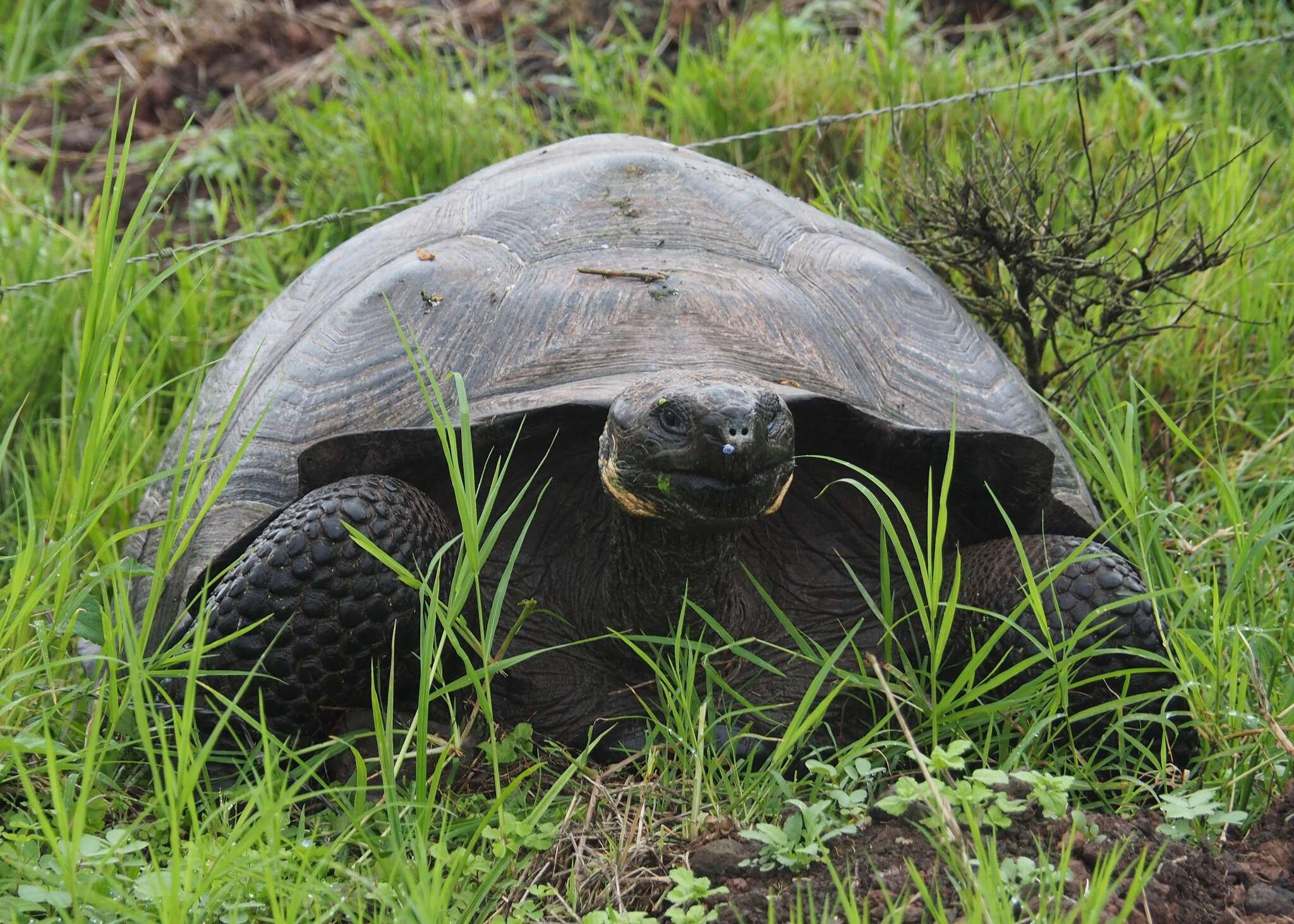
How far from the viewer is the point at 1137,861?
191cm

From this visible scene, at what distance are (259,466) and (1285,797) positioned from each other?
195 centimetres

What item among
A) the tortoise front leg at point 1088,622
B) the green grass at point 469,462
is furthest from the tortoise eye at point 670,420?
the tortoise front leg at point 1088,622

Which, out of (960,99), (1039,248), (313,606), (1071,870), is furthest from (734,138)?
(1071,870)

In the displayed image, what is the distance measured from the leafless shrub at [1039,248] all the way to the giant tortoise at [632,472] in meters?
0.54

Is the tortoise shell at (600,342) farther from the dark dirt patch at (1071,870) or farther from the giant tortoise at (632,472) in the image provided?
the dark dirt patch at (1071,870)

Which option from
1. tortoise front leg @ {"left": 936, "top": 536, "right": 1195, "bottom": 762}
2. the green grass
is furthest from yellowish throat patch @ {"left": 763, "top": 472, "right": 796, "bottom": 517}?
tortoise front leg @ {"left": 936, "top": 536, "right": 1195, "bottom": 762}

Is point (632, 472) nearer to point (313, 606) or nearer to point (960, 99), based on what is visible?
point (313, 606)

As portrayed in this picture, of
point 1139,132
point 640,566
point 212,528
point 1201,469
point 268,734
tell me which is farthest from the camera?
→ point 1139,132

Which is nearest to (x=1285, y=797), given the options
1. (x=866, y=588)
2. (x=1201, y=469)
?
(x=866, y=588)

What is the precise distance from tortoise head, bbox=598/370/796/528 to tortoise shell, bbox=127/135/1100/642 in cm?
16

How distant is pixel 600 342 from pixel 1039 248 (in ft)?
4.81

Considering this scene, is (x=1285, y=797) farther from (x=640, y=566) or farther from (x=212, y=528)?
(x=212, y=528)

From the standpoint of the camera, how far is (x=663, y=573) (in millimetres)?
2557

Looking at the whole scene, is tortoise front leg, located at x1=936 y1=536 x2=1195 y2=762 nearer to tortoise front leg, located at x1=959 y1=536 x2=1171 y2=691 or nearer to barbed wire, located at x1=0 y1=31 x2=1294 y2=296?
tortoise front leg, located at x1=959 y1=536 x2=1171 y2=691
